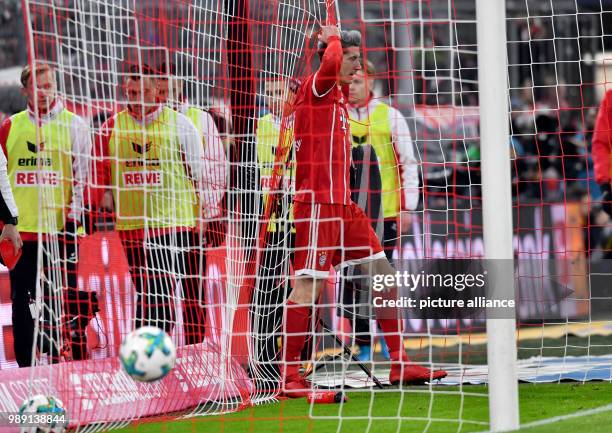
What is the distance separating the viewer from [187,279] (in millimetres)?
7180

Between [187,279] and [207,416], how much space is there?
89 cm

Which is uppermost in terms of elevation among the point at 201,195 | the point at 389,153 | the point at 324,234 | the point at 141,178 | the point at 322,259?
the point at 389,153

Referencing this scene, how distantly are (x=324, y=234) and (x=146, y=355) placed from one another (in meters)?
1.96

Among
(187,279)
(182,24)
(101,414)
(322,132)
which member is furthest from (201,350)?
(182,24)

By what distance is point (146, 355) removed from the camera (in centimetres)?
541

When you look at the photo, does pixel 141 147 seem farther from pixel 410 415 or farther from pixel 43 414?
pixel 410 415

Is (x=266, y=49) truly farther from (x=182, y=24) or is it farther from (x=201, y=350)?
(x=201, y=350)

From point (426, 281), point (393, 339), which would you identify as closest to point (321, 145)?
point (393, 339)

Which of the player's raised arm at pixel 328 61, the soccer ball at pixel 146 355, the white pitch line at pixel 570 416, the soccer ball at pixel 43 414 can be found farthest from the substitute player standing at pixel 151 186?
the white pitch line at pixel 570 416

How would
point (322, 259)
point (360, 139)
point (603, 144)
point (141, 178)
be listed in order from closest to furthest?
point (322, 259) < point (141, 178) < point (603, 144) < point (360, 139)

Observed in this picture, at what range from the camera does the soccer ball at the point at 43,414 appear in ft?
18.7

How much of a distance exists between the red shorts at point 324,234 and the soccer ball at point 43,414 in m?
1.85

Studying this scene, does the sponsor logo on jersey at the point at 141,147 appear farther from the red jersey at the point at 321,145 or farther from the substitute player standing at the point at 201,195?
the red jersey at the point at 321,145

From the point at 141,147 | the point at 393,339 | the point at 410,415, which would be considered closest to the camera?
the point at 410,415
